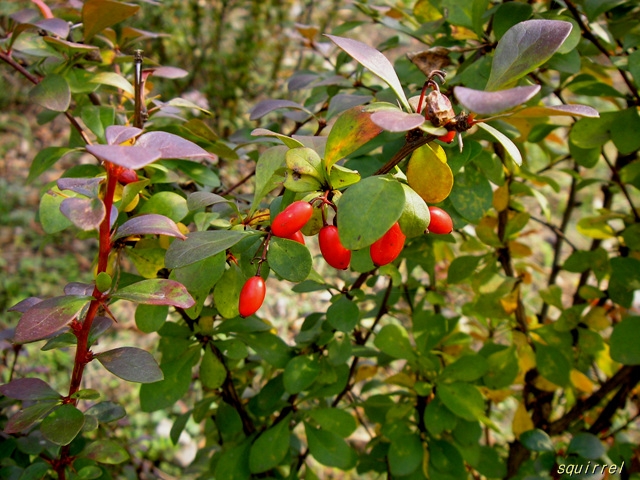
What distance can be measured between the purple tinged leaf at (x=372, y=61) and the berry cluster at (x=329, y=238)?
0.43 feet

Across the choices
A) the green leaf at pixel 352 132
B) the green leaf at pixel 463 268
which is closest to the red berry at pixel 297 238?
the green leaf at pixel 352 132

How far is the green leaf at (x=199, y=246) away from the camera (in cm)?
62

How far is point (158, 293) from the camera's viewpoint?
25.0 inches

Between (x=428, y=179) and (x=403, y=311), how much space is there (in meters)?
0.70

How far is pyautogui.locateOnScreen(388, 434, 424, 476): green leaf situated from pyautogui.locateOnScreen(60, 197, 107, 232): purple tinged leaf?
77 centimetres

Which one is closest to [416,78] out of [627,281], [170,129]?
[170,129]

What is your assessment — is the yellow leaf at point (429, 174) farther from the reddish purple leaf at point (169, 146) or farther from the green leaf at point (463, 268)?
the green leaf at point (463, 268)

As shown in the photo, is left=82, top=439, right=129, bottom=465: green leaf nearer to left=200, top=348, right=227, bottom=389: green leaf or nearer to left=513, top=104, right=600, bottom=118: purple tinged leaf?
left=200, top=348, right=227, bottom=389: green leaf

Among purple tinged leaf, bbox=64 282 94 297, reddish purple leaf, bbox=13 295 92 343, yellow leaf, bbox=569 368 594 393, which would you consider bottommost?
yellow leaf, bbox=569 368 594 393

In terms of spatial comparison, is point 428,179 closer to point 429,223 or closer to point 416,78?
point 429,223

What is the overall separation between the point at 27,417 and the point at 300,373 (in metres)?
0.42

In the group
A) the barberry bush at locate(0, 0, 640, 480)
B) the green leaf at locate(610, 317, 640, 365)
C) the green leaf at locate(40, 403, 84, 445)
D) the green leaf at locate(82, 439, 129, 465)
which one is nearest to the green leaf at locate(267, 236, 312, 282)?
the barberry bush at locate(0, 0, 640, 480)

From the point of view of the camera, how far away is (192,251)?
0.63m

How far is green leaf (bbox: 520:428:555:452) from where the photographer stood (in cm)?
110
